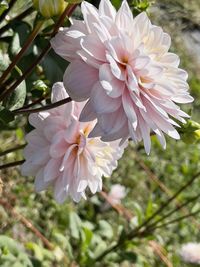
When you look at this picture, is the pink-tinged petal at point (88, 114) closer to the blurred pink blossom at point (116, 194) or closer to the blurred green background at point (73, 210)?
the blurred green background at point (73, 210)

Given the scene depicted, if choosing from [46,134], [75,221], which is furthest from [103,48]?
[75,221]

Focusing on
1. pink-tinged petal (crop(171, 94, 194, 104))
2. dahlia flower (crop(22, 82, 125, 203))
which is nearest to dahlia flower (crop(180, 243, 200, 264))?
dahlia flower (crop(22, 82, 125, 203))

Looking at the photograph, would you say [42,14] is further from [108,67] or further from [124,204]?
[124,204]

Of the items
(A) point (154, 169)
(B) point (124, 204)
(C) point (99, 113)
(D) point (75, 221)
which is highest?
(C) point (99, 113)

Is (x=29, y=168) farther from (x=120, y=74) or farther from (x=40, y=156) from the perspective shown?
(x=120, y=74)

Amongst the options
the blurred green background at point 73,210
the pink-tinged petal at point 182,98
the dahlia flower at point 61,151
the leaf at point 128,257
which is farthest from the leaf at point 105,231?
the pink-tinged petal at point 182,98

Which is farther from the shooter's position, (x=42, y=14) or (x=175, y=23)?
(x=175, y=23)

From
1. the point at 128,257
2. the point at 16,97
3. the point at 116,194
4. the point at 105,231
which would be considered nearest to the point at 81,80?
the point at 16,97
